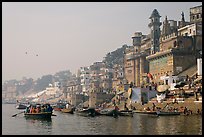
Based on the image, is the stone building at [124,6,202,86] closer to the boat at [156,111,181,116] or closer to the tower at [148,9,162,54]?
the tower at [148,9,162,54]

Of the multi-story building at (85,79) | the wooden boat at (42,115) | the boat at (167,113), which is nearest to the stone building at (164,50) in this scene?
the boat at (167,113)

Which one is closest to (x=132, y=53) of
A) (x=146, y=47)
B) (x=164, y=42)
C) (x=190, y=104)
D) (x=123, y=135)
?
(x=146, y=47)

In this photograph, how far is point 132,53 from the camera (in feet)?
229

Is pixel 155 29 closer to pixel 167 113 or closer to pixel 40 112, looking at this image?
pixel 167 113

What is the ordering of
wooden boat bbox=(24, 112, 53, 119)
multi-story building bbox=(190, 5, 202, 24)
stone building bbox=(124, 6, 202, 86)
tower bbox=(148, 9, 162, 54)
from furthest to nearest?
1. tower bbox=(148, 9, 162, 54)
2. multi-story building bbox=(190, 5, 202, 24)
3. stone building bbox=(124, 6, 202, 86)
4. wooden boat bbox=(24, 112, 53, 119)

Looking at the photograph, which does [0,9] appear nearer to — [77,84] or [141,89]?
[141,89]

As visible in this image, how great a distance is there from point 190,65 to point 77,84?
56.0 metres

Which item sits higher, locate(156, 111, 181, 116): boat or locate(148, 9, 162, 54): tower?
locate(148, 9, 162, 54): tower

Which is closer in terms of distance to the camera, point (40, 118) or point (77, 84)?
point (40, 118)

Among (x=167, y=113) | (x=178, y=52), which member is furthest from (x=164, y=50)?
(x=167, y=113)

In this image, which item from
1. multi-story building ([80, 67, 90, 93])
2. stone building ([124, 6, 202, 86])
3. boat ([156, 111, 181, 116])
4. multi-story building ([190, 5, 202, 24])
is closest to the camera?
boat ([156, 111, 181, 116])

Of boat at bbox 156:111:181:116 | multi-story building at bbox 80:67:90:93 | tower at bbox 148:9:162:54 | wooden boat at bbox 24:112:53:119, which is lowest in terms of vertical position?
wooden boat at bbox 24:112:53:119

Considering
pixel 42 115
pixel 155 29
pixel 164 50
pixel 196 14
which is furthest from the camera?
pixel 155 29

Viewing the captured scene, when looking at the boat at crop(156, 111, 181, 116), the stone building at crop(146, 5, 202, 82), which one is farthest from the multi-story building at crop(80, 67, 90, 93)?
the boat at crop(156, 111, 181, 116)
